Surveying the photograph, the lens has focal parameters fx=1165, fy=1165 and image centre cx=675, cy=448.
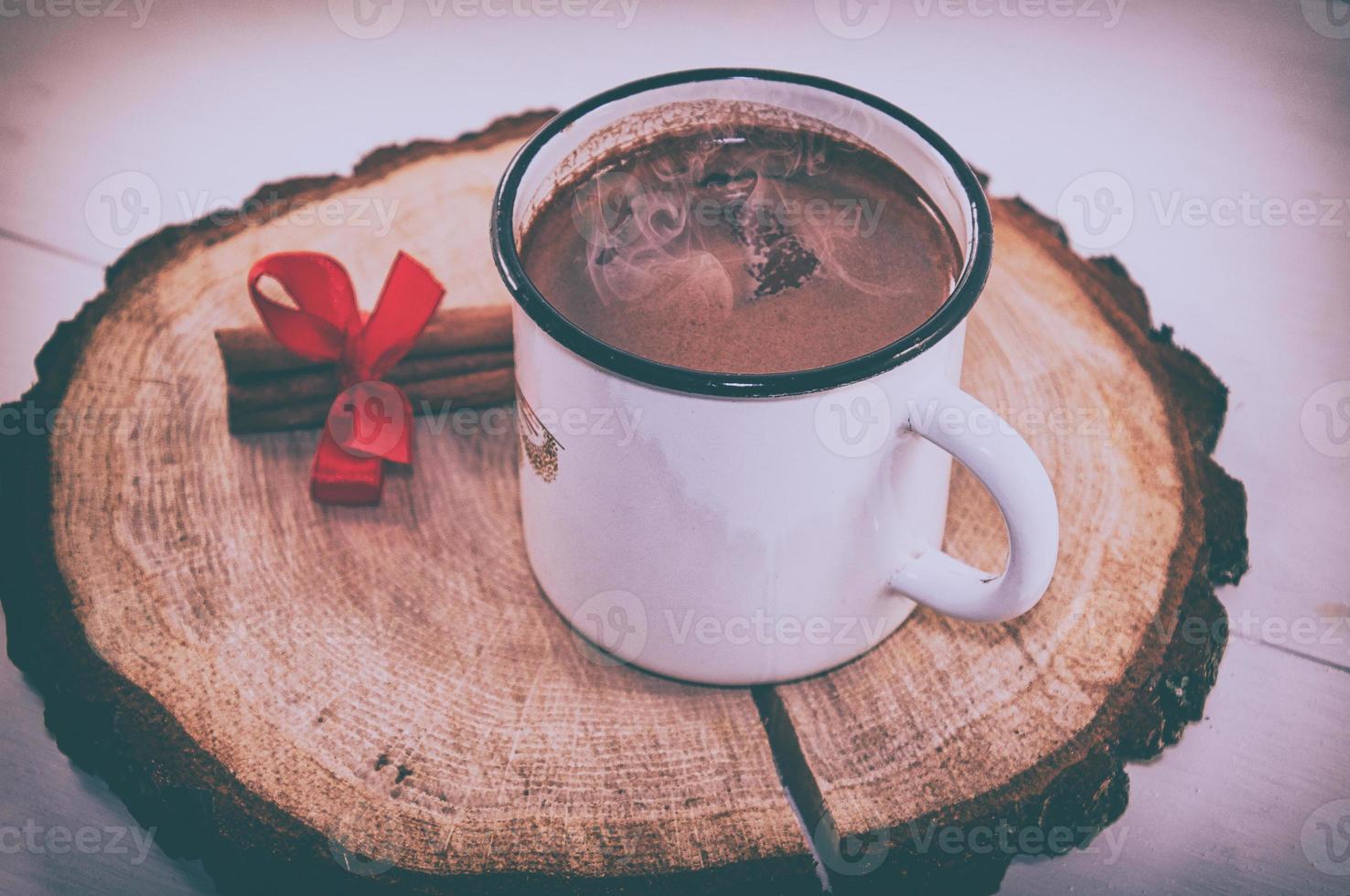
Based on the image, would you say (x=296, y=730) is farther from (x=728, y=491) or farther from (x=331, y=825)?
(x=728, y=491)

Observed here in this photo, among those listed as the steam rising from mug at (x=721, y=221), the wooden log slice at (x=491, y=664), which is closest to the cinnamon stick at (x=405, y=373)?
the wooden log slice at (x=491, y=664)

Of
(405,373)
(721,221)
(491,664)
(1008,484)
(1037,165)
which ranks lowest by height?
(491,664)

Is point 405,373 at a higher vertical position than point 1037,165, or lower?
lower

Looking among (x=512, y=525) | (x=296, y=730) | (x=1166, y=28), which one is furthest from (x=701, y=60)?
(x=296, y=730)

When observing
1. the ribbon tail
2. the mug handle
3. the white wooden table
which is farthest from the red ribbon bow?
the mug handle

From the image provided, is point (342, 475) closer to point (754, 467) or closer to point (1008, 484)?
point (754, 467)

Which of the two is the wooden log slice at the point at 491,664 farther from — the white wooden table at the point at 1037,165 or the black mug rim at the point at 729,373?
the black mug rim at the point at 729,373

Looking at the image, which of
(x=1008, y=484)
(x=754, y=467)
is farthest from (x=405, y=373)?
(x=1008, y=484)
